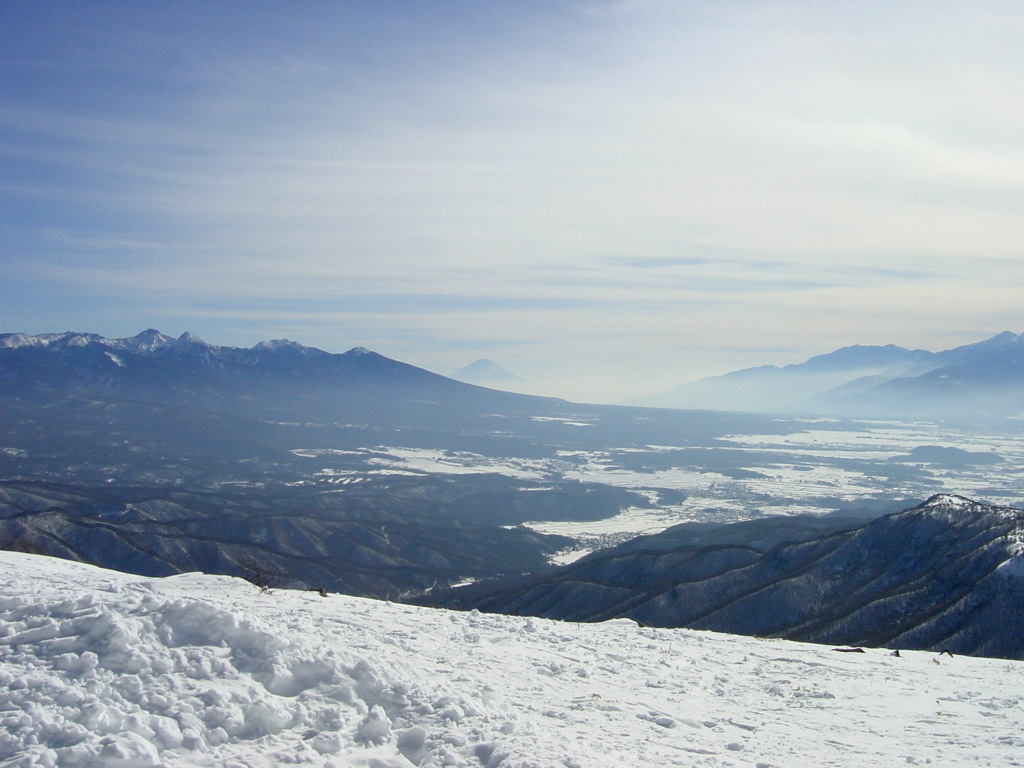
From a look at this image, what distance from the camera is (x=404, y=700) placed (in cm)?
1036

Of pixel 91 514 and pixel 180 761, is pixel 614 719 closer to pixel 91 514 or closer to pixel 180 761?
pixel 180 761

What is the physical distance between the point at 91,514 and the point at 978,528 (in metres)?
108

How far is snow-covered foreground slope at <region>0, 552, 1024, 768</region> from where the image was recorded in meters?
8.95

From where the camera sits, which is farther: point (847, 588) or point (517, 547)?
point (517, 547)

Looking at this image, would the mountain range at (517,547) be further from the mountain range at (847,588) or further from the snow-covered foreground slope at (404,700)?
the snow-covered foreground slope at (404,700)

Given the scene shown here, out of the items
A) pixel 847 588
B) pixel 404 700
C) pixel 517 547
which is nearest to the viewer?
pixel 404 700

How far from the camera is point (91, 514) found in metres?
102

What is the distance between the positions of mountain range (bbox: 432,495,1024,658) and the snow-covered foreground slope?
87.5ft

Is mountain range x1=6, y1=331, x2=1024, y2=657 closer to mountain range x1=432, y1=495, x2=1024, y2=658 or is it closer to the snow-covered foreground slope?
mountain range x1=432, y1=495, x2=1024, y2=658

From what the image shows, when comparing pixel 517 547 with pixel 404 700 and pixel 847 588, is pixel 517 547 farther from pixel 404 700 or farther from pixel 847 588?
pixel 404 700

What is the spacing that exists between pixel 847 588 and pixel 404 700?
4793 centimetres

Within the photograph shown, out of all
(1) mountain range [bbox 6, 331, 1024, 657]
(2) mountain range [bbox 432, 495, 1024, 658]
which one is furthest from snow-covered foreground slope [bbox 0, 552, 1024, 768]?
(2) mountain range [bbox 432, 495, 1024, 658]

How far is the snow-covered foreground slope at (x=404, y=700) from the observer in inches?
352

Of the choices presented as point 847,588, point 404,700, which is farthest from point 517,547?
point 404,700
